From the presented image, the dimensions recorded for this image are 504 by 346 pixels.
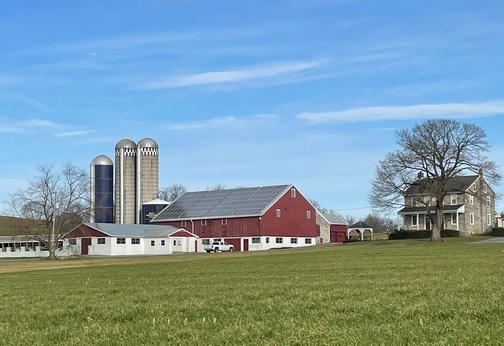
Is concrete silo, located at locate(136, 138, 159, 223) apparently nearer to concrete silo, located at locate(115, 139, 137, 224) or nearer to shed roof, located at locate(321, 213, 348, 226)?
concrete silo, located at locate(115, 139, 137, 224)

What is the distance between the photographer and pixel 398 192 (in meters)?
70.7

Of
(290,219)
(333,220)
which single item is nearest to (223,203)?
(290,219)

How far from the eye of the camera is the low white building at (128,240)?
89.9 metres

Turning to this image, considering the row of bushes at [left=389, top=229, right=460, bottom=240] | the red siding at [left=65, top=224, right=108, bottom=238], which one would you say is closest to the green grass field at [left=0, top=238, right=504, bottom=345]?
the row of bushes at [left=389, top=229, right=460, bottom=240]

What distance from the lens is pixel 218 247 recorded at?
90062 millimetres

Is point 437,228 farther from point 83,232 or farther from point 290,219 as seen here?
point 83,232

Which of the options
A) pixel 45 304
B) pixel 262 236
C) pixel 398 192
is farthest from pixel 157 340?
pixel 262 236

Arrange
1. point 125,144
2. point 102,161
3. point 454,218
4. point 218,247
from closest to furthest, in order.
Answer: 1. point 218,247
2. point 454,218
3. point 102,161
4. point 125,144

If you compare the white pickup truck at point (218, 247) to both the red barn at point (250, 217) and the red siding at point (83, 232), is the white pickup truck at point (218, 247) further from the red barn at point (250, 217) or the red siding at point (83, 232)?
the red siding at point (83, 232)

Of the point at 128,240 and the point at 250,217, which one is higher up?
the point at 250,217

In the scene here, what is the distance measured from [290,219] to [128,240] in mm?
22401

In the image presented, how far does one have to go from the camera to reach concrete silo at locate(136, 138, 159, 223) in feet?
376

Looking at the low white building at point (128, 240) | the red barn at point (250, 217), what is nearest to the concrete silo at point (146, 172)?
the red barn at point (250, 217)

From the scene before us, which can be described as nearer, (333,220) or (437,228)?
(437,228)
